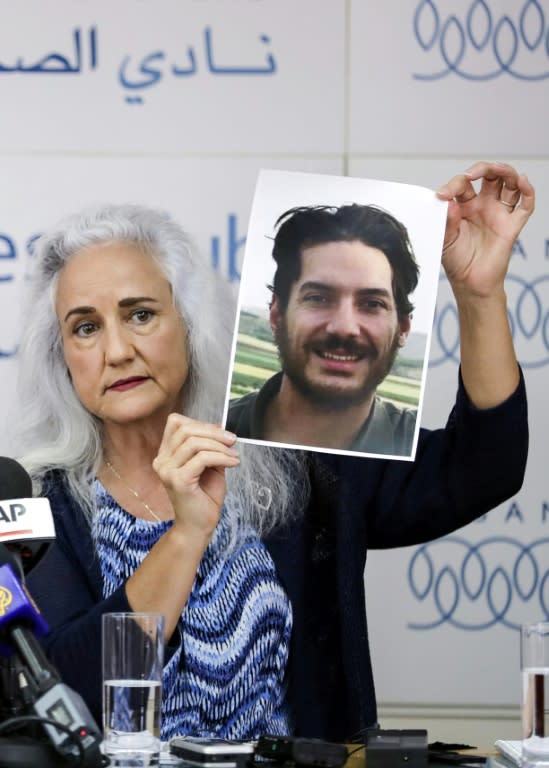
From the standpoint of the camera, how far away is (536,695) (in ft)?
4.37

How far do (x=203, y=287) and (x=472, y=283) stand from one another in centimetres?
50

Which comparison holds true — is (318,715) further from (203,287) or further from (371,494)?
(203,287)

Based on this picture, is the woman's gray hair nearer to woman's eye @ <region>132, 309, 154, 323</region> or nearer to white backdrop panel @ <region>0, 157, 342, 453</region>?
woman's eye @ <region>132, 309, 154, 323</region>

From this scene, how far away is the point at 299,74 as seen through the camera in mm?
2578

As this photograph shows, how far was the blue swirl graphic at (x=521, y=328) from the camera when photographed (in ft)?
8.42

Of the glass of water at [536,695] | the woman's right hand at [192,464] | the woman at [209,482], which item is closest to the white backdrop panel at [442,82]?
the woman at [209,482]

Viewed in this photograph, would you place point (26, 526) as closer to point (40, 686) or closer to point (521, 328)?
point (40, 686)

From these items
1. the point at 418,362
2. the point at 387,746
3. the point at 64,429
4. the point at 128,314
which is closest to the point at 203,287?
the point at 128,314

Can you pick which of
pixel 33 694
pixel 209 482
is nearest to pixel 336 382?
pixel 209 482

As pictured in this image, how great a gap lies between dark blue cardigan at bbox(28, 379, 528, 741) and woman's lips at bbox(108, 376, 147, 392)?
0.17 meters

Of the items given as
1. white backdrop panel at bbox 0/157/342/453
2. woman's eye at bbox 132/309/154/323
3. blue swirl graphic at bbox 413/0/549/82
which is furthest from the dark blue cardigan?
blue swirl graphic at bbox 413/0/549/82

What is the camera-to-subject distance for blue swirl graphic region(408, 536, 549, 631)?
100 inches

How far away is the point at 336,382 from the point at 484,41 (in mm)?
1078

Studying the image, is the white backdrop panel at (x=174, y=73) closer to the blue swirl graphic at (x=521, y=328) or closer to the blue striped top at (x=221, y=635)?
the blue swirl graphic at (x=521, y=328)
